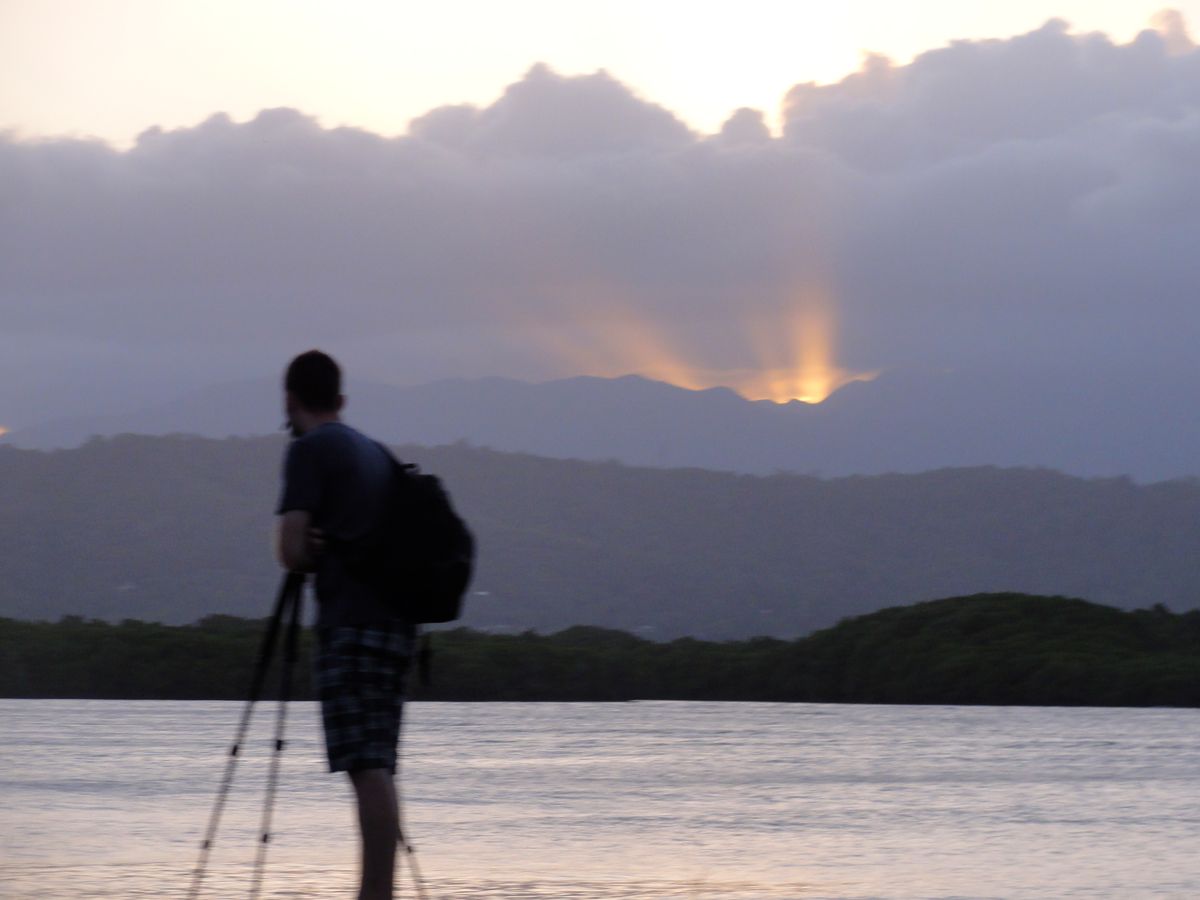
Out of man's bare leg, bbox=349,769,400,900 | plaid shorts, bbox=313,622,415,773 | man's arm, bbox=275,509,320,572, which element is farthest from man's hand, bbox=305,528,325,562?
man's bare leg, bbox=349,769,400,900

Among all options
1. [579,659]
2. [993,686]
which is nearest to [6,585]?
[579,659]

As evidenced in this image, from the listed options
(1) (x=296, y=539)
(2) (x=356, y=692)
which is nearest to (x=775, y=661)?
(2) (x=356, y=692)

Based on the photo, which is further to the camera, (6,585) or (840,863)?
(6,585)

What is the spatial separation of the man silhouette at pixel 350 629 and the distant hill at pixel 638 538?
111 meters

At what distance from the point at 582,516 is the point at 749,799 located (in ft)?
483

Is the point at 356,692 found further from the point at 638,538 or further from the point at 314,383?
the point at 638,538

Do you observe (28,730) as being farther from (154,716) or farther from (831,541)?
(831,541)

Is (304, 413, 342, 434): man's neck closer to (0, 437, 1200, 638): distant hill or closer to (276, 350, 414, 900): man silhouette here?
(276, 350, 414, 900): man silhouette

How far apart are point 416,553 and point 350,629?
0.33m

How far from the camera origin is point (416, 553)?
6453 millimetres

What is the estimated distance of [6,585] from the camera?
5349 inches

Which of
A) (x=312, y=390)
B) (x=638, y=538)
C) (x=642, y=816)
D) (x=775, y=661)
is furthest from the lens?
(x=638, y=538)

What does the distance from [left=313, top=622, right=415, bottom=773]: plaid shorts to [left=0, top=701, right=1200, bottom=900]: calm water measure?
217 cm

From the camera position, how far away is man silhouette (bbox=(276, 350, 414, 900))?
20.9 feet
